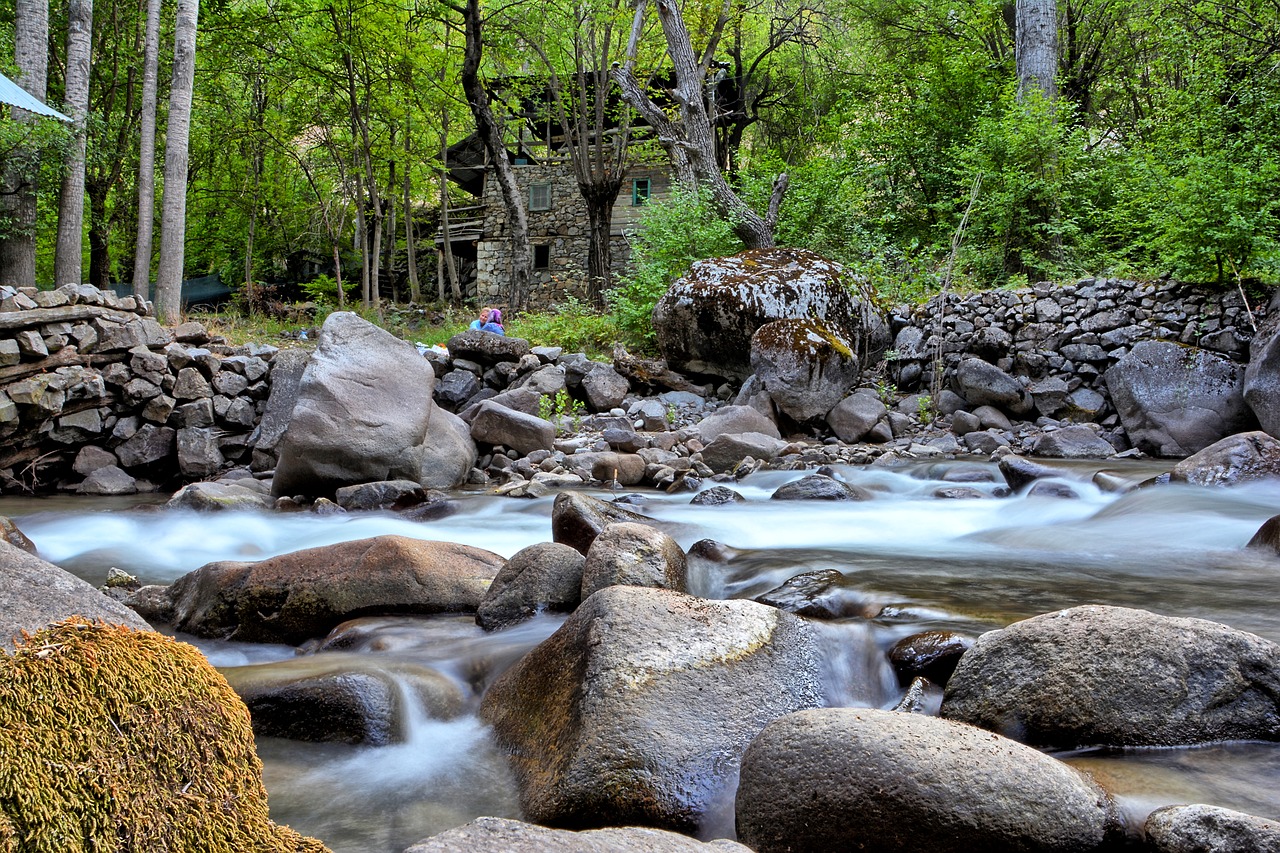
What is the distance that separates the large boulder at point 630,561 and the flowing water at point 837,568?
1.38ft

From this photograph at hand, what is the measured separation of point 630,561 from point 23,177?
13.6 metres

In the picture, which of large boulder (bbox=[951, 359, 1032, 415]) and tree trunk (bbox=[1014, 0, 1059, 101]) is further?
tree trunk (bbox=[1014, 0, 1059, 101])

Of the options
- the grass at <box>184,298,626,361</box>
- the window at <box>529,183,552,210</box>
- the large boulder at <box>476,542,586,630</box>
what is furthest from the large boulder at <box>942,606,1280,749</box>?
the window at <box>529,183,552,210</box>

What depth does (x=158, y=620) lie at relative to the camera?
4750mm

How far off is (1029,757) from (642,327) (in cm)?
1216

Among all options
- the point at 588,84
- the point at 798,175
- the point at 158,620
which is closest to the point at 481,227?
the point at 588,84

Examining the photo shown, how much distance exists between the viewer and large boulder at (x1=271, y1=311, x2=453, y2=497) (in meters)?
8.28

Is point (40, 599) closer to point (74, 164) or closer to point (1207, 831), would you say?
point (1207, 831)

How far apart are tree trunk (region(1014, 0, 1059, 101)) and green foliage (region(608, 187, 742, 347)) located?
5917 mm

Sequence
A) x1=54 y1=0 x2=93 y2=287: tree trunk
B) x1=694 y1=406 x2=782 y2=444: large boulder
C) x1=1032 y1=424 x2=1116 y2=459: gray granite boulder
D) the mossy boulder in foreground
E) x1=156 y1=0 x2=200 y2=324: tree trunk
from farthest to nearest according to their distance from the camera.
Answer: x1=54 y1=0 x2=93 y2=287: tree trunk < x1=156 y1=0 x2=200 y2=324: tree trunk < x1=694 y1=406 x2=782 y2=444: large boulder < x1=1032 y1=424 x2=1116 y2=459: gray granite boulder < the mossy boulder in foreground

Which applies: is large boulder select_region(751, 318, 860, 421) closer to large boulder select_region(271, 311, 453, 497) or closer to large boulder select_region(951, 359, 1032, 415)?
large boulder select_region(951, 359, 1032, 415)

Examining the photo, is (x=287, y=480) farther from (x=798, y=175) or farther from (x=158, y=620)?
(x=798, y=175)

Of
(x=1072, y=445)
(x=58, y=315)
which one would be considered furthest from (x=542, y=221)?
(x=1072, y=445)

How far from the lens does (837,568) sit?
5.26 m
